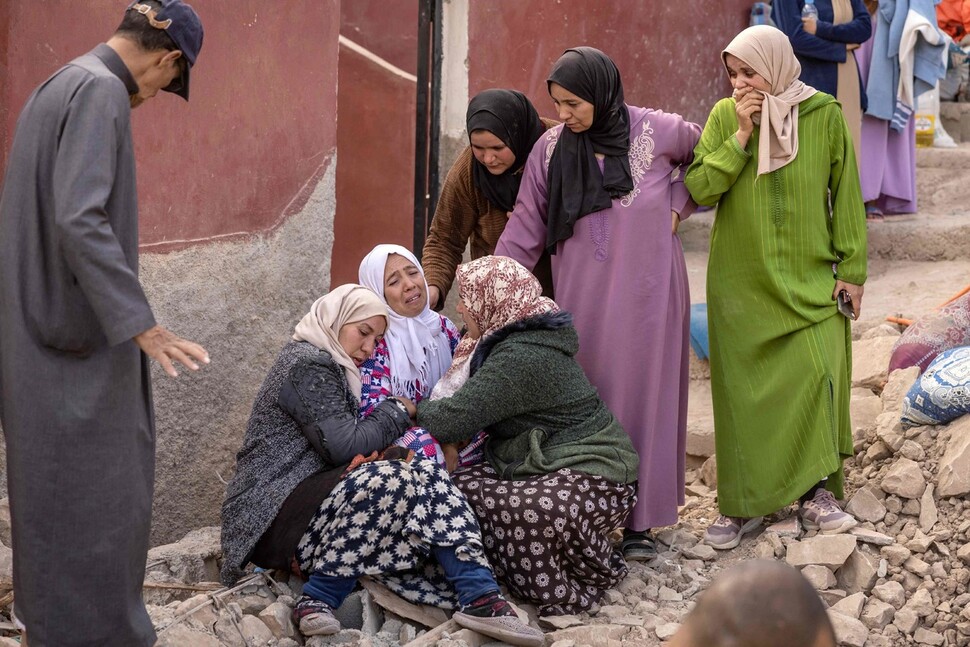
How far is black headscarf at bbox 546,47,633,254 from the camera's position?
4.14 metres

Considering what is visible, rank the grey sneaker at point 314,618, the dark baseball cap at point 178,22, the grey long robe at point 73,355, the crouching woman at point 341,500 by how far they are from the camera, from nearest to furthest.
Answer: the grey long robe at point 73,355 < the dark baseball cap at point 178,22 < the grey sneaker at point 314,618 < the crouching woman at point 341,500

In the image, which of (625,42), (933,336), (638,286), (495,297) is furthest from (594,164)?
(625,42)

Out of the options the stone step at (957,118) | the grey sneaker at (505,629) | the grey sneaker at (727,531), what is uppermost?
the stone step at (957,118)

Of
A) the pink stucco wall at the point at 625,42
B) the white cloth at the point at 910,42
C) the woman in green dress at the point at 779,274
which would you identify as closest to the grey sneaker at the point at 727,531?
the woman in green dress at the point at 779,274

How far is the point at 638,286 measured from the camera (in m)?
4.20

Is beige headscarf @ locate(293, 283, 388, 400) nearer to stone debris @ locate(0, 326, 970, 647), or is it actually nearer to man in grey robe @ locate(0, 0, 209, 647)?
stone debris @ locate(0, 326, 970, 647)

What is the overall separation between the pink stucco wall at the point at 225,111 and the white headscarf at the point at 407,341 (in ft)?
2.30

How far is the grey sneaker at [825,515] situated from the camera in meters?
4.25

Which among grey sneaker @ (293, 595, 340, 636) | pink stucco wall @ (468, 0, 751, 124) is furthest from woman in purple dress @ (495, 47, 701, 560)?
pink stucco wall @ (468, 0, 751, 124)

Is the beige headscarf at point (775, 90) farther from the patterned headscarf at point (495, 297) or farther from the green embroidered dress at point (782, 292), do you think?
the patterned headscarf at point (495, 297)

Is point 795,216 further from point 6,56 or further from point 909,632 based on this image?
point 6,56

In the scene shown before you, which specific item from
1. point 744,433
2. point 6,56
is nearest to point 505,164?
point 744,433

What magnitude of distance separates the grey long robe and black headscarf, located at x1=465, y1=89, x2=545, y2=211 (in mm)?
1582

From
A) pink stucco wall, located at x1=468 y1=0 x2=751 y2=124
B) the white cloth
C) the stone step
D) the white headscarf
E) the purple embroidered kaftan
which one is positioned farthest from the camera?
the stone step
